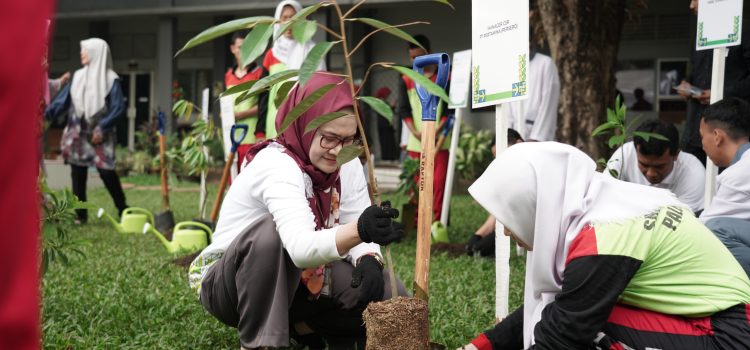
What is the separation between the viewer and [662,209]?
90.1 inches

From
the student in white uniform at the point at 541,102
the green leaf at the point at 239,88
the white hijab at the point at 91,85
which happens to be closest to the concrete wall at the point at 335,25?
the student in white uniform at the point at 541,102

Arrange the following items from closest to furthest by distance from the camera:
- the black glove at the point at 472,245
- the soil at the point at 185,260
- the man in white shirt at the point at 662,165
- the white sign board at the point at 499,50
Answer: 1. the white sign board at the point at 499,50
2. the man in white shirt at the point at 662,165
3. the soil at the point at 185,260
4. the black glove at the point at 472,245

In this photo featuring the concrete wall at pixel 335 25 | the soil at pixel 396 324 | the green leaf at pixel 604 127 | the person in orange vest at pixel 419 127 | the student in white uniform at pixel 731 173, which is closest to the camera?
the soil at pixel 396 324

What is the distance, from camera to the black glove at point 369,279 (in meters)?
2.67

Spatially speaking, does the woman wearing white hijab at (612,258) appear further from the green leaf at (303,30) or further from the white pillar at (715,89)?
the white pillar at (715,89)

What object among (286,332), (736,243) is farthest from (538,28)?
(286,332)

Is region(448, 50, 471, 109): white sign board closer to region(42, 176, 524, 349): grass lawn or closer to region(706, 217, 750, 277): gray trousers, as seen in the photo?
region(42, 176, 524, 349): grass lawn

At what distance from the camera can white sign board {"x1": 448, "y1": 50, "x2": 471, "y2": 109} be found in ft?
19.1

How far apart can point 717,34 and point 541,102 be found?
6.22ft

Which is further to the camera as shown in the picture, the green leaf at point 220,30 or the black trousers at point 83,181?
the black trousers at point 83,181

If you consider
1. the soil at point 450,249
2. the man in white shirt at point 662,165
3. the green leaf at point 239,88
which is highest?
the green leaf at point 239,88

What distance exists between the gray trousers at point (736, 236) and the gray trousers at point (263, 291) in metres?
1.50

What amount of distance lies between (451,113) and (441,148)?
32cm

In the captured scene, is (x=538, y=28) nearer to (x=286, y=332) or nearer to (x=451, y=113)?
(x=451, y=113)
